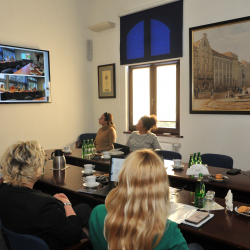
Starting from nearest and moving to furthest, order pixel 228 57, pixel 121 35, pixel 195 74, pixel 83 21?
pixel 228 57
pixel 195 74
pixel 121 35
pixel 83 21

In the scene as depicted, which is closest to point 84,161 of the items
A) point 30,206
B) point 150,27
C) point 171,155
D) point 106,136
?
point 106,136

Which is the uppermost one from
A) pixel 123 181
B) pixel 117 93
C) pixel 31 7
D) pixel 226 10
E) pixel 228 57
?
pixel 31 7

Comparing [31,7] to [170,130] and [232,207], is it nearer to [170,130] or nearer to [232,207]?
[170,130]

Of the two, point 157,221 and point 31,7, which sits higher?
point 31,7

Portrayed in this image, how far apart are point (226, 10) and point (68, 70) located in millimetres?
3360

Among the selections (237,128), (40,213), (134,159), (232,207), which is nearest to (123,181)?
(134,159)

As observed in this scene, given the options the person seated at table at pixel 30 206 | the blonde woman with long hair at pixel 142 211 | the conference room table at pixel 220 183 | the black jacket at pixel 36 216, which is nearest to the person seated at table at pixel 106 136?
the conference room table at pixel 220 183

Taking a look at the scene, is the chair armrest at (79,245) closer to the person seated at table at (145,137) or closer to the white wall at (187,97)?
the person seated at table at (145,137)

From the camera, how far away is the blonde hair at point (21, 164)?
1.74m

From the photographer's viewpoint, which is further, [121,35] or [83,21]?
[83,21]

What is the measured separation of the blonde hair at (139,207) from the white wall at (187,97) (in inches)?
134

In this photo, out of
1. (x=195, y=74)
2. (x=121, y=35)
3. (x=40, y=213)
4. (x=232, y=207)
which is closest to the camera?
(x=40, y=213)

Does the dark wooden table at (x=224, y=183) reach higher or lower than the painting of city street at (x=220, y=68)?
lower

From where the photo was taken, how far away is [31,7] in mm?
5074
